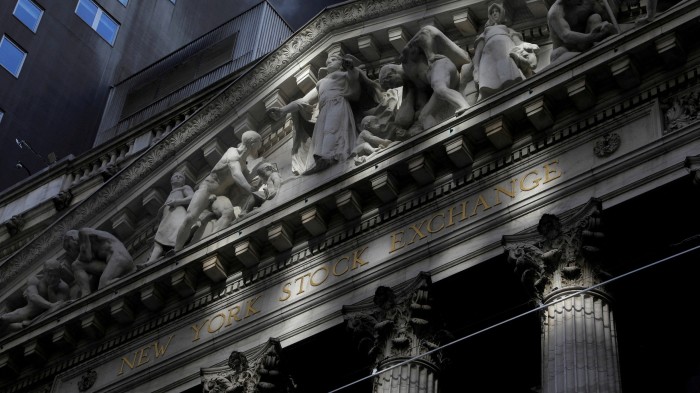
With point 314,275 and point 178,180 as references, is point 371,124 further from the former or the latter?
point 178,180

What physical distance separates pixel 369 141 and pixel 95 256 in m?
6.58

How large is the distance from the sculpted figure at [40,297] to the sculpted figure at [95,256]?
56 cm

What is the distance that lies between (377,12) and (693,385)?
9825 mm

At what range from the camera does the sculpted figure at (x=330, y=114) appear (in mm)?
25109

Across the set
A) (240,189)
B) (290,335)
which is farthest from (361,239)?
(240,189)

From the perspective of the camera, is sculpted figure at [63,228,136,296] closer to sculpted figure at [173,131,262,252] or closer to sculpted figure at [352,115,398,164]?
sculpted figure at [173,131,262,252]

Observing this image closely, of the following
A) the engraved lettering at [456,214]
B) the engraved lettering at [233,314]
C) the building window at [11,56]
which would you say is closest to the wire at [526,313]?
the engraved lettering at [456,214]

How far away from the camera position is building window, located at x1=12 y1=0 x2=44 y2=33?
48.2 meters

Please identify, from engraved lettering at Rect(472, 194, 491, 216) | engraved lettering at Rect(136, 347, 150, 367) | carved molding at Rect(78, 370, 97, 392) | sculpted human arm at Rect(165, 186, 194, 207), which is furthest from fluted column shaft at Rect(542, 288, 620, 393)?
carved molding at Rect(78, 370, 97, 392)

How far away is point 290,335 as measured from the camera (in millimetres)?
23484

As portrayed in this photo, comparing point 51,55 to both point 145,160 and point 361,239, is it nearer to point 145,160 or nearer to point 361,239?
point 145,160

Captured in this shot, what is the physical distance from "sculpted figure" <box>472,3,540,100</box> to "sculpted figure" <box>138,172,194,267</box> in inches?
255

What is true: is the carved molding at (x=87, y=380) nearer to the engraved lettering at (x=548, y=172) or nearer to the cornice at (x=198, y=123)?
the cornice at (x=198, y=123)

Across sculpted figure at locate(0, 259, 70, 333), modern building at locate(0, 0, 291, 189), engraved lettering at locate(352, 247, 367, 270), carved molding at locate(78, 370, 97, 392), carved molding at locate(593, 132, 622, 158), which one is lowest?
carved molding at locate(78, 370, 97, 392)
